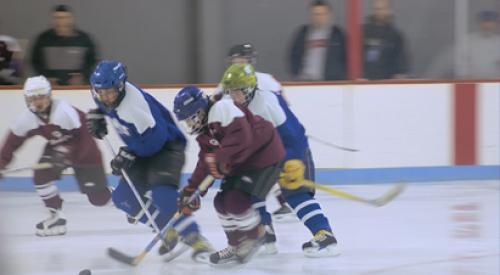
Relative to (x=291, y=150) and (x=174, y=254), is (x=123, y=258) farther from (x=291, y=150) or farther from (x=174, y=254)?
(x=291, y=150)

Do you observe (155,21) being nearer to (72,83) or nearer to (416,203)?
(72,83)

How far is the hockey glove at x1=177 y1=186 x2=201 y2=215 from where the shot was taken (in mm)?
3422

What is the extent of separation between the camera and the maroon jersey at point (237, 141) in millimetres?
3270

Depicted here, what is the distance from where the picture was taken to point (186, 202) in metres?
3.42

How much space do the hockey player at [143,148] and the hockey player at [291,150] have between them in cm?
30

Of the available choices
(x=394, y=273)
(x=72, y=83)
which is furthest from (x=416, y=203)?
(x=72, y=83)

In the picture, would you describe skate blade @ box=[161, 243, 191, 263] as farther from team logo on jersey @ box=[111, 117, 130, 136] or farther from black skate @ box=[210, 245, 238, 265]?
team logo on jersey @ box=[111, 117, 130, 136]

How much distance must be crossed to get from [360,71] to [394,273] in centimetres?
260

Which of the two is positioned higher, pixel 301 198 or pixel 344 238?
pixel 301 198

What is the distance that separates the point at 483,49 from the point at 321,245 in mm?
2776

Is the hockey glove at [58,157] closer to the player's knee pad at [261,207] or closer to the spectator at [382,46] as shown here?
the player's knee pad at [261,207]

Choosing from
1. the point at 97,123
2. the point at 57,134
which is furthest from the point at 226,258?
the point at 57,134

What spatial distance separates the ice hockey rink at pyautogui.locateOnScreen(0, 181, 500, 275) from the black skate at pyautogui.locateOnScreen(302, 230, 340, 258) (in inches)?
1.5

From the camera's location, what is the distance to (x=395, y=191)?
13.9 feet
